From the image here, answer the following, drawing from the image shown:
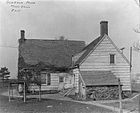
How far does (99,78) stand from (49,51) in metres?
12.0

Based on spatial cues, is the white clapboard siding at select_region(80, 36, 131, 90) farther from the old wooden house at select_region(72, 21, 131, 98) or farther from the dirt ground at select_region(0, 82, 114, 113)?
the dirt ground at select_region(0, 82, 114, 113)

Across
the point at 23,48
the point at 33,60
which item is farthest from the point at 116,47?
the point at 23,48

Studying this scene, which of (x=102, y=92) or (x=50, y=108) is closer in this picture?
(x=50, y=108)

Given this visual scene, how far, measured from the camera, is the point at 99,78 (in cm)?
2897

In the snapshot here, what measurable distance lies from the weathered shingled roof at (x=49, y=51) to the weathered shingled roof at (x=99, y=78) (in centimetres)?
683

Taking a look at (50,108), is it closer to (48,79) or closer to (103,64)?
(103,64)

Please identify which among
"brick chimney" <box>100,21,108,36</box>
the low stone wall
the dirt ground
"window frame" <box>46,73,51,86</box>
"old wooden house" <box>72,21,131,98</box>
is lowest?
the dirt ground

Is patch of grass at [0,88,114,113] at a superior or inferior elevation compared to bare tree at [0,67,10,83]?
inferior

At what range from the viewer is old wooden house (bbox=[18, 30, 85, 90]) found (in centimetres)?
3547

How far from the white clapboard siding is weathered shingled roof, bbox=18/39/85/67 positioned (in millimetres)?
6205

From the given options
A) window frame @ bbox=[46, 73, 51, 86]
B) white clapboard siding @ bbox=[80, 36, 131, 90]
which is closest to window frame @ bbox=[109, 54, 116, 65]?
white clapboard siding @ bbox=[80, 36, 131, 90]

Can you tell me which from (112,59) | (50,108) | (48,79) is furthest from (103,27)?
(50,108)

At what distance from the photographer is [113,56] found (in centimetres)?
3145

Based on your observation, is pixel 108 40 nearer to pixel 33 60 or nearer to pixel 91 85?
pixel 91 85
